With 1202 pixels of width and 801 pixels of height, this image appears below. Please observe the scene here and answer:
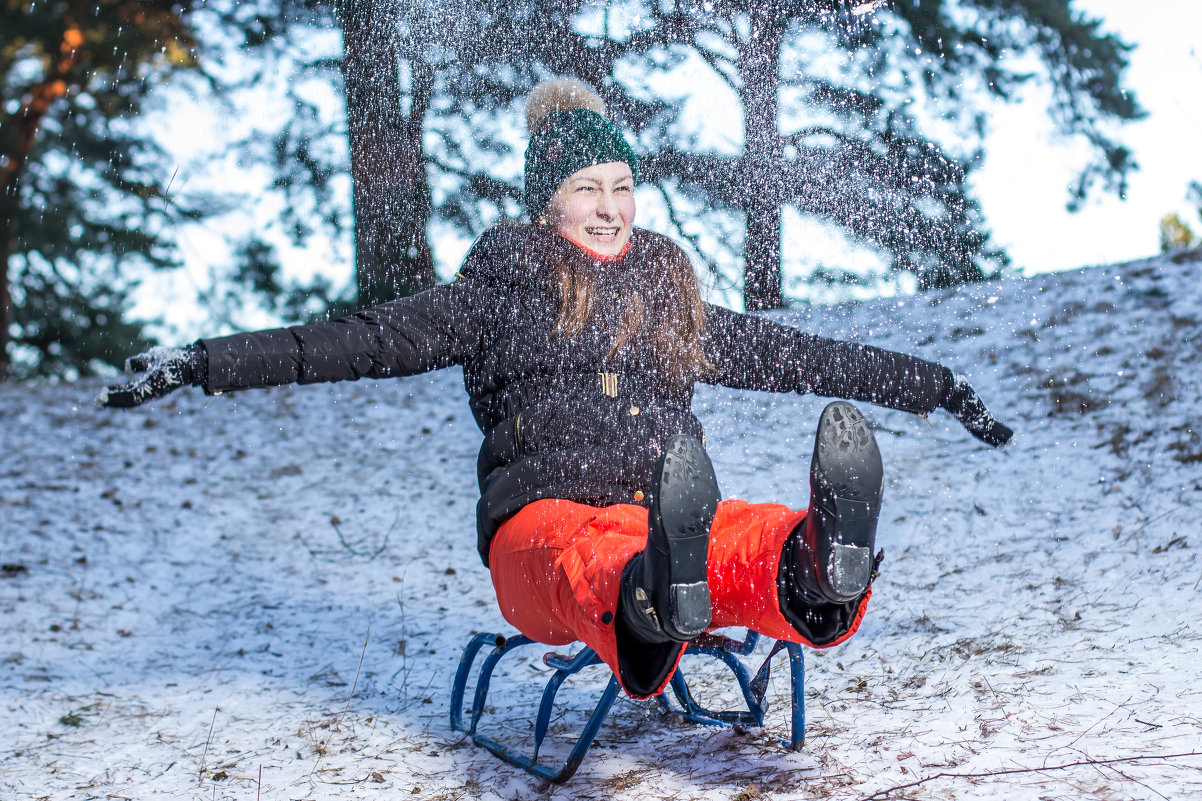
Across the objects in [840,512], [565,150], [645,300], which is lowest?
[840,512]

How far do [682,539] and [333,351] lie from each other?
1.20 m

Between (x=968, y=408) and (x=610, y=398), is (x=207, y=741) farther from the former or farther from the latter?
(x=968, y=408)

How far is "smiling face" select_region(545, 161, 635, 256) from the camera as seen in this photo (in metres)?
2.87

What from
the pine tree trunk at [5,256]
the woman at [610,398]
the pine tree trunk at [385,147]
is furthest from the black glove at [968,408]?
the pine tree trunk at [5,256]

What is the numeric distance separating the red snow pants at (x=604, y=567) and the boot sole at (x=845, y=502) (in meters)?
0.15

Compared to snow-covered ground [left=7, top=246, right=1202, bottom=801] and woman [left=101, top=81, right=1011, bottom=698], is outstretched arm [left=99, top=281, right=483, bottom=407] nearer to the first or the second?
woman [left=101, top=81, right=1011, bottom=698]

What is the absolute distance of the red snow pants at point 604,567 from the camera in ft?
6.52

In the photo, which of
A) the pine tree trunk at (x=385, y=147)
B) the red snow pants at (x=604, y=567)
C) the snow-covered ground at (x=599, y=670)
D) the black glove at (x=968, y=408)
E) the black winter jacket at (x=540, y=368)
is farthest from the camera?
the pine tree trunk at (x=385, y=147)

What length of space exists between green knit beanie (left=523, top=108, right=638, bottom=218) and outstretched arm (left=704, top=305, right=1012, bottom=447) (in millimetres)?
583

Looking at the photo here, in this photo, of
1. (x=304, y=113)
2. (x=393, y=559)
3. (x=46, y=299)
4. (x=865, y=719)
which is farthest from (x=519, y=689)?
(x=46, y=299)

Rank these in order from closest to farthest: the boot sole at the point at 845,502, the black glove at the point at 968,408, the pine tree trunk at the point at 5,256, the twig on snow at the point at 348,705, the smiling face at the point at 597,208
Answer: the boot sole at the point at 845,502
the smiling face at the point at 597,208
the black glove at the point at 968,408
the twig on snow at the point at 348,705
the pine tree trunk at the point at 5,256

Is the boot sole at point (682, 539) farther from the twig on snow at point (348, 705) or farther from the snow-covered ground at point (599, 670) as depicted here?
the twig on snow at point (348, 705)

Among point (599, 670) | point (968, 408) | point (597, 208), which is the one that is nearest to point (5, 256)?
point (599, 670)

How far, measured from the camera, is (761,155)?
7.35 m
